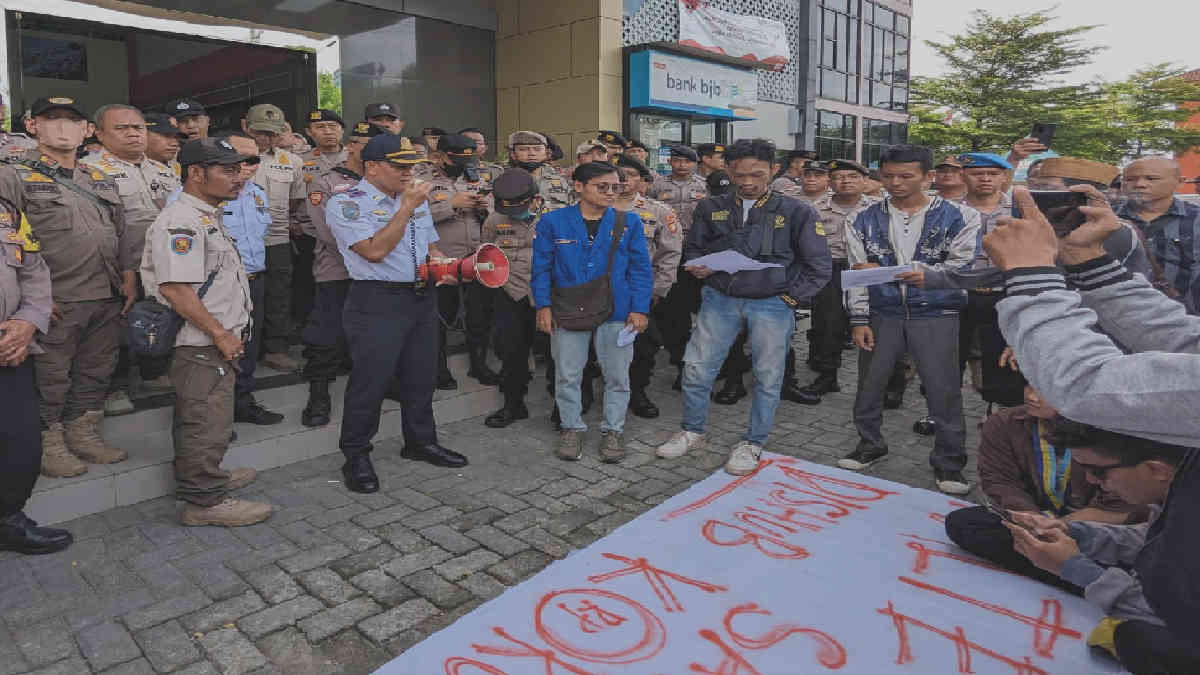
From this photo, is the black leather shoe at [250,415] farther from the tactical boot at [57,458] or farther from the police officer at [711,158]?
the police officer at [711,158]

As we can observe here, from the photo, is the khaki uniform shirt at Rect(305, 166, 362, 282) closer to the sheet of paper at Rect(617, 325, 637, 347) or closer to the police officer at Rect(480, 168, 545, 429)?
the police officer at Rect(480, 168, 545, 429)

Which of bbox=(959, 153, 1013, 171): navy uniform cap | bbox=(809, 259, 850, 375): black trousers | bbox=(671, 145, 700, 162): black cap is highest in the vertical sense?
bbox=(671, 145, 700, 162): black cap

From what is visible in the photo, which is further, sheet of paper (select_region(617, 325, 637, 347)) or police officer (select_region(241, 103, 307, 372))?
police officer (select_region(241, 103, 307, 372))

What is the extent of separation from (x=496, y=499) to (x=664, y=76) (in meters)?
8.58

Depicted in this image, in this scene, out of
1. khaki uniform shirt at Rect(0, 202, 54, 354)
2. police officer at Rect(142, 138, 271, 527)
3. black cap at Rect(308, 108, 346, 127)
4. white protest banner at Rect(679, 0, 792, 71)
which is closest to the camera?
khaki uniform shirt at Rect(0, 202, 54, 354)

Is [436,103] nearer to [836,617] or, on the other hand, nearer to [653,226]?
[653,226]

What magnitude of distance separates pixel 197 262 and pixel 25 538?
4.99ft

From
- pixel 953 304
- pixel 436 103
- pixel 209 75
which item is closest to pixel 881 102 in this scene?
pixel 436 103

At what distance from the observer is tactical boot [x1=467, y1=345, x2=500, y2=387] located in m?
6.52

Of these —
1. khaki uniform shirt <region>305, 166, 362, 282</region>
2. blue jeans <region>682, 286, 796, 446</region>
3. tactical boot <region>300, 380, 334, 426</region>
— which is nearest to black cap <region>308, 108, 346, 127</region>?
khaki uniform shirt <region>305, 166, 362, 282</region>

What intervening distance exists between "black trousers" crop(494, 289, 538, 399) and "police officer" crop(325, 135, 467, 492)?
3.87 feet

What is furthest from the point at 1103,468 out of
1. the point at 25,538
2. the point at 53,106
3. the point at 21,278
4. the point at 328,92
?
the point at 328,92

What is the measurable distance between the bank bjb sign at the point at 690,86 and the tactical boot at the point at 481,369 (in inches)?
240

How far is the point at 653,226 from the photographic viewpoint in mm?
6297
